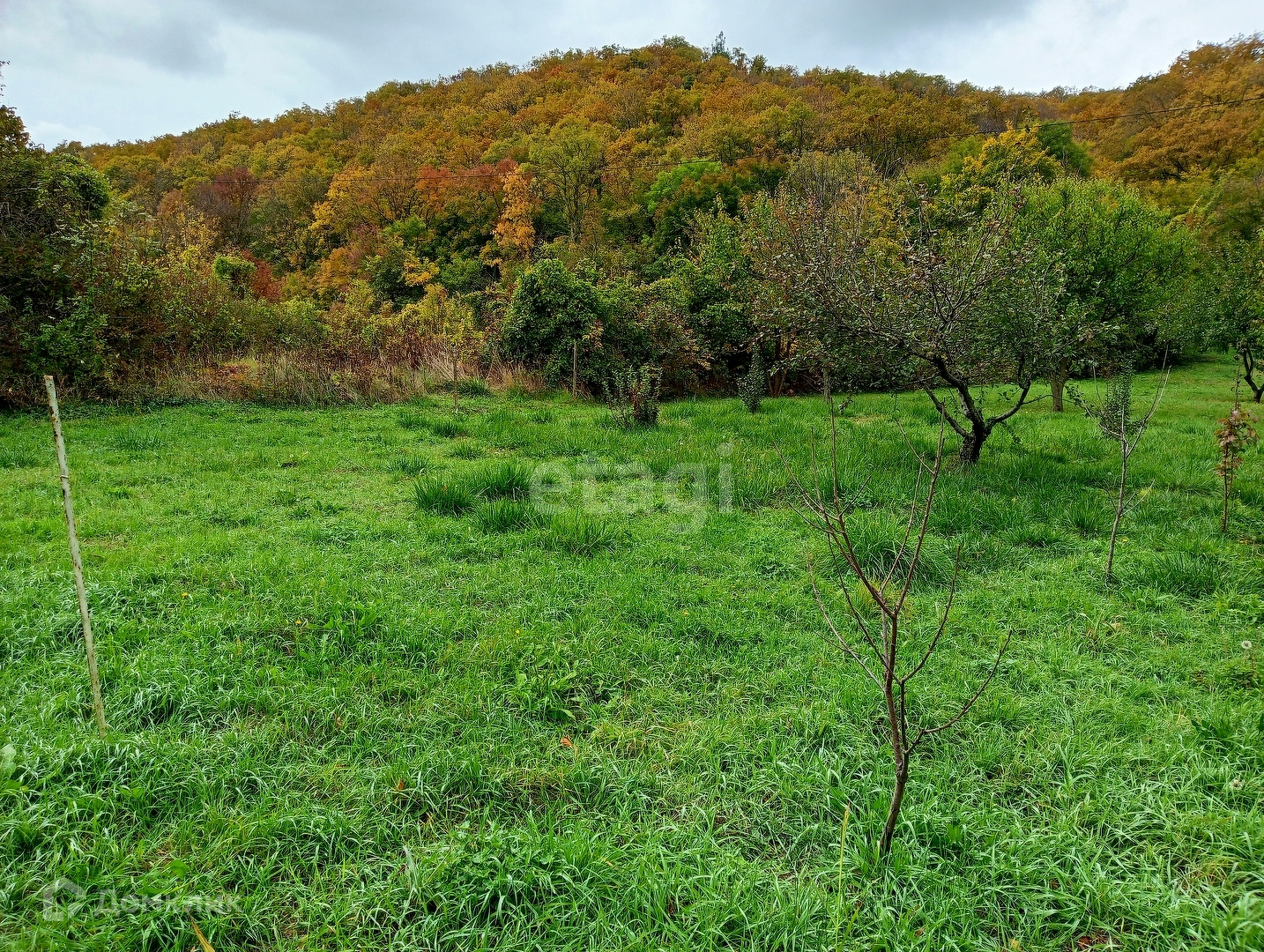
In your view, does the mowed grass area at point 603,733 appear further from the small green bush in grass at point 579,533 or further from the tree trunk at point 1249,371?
the tree trunk at point 1249,371

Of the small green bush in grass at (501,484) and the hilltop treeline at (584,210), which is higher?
the hilltop treeline at (584,210)

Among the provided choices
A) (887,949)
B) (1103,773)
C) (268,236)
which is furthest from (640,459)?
(268,236)

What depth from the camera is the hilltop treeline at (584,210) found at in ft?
32.5

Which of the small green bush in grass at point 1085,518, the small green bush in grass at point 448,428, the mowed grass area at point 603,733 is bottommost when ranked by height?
the mowed grass area at point 603,733

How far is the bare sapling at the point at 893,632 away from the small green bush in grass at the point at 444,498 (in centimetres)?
292

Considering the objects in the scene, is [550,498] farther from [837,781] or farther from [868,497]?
[837,781]

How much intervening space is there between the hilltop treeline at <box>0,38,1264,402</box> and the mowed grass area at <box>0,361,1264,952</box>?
1998mm

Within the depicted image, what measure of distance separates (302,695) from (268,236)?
42.6 meters

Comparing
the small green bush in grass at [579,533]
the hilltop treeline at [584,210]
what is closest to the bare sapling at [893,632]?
the hilltop treeline at [584,210]

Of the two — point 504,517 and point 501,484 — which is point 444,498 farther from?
point 504,517

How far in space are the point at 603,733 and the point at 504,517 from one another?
2.61 meters

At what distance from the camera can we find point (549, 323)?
13.6 metres

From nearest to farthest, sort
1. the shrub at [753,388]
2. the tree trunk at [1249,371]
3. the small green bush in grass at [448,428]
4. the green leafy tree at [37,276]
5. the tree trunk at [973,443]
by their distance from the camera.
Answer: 1. the tree trunk at [973,443]
2. the small green bush in grass at [448,428]
3. the green leafy tree at [37,276]
4. the shrub at [753,388]
5. the tree trunk at [1249,371]

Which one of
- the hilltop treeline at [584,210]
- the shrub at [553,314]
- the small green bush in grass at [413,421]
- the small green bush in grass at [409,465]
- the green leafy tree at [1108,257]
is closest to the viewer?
the small green bush in grass at [409,465]
